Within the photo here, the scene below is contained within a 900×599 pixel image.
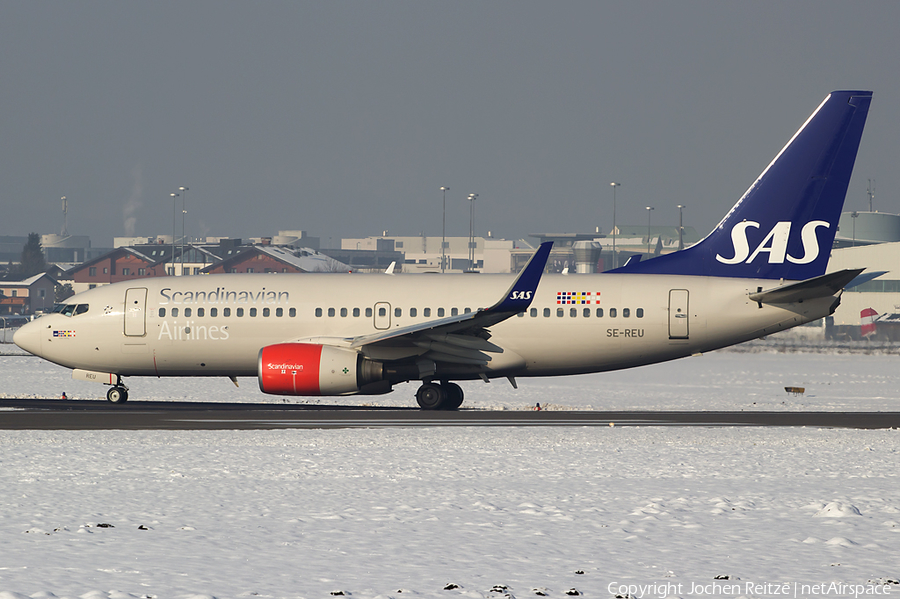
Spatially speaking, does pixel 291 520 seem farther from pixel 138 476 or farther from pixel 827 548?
pixel 827 548

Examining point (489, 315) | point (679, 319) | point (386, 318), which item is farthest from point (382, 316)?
point (679, 319)

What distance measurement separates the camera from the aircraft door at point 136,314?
28.3 m

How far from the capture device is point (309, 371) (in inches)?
989

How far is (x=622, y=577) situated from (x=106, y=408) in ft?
65.3

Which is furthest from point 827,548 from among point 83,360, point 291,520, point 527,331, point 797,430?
point 83,360

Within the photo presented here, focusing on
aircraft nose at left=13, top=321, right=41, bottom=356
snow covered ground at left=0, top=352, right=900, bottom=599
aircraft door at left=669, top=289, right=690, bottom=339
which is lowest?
snow covered ground at left=0, top=352, right=900, bottom=599

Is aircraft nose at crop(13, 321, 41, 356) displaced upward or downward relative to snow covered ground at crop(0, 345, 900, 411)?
upward

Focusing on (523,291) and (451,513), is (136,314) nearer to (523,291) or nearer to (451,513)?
(523,291)

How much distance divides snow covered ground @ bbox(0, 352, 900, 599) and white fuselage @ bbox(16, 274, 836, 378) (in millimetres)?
6669

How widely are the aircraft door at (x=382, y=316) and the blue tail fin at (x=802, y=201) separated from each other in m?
9.13

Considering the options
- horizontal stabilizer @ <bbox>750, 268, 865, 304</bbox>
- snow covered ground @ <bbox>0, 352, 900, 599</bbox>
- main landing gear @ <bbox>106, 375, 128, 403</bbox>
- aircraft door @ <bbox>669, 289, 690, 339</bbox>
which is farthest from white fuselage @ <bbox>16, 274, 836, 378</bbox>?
snow covered ground @ <bbox>0, 352, 900, 599</bbox>

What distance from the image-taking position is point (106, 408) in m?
25.8

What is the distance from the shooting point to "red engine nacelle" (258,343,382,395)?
990 inches

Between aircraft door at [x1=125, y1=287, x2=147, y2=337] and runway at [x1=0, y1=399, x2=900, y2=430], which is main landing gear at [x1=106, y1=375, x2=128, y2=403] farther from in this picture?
runway at [x1=0, y1=399, x2=900, y2=430]
